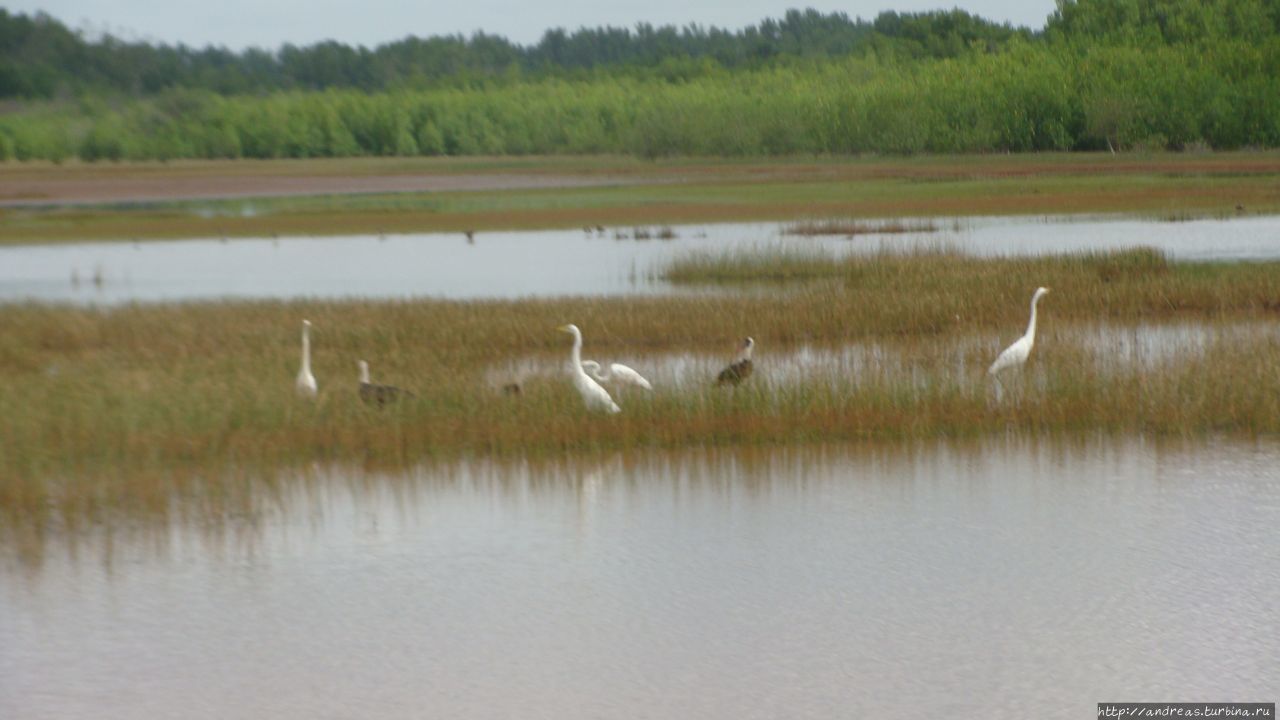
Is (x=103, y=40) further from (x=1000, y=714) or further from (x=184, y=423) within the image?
(x=1000, y=714)

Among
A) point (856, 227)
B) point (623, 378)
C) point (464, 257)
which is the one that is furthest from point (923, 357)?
point (856, 227)

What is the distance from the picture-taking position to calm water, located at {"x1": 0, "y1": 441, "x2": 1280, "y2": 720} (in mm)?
9133

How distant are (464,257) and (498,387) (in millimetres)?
23401

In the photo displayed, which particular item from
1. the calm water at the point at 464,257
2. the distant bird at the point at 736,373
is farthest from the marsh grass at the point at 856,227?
the distant bird at the point at 736,373

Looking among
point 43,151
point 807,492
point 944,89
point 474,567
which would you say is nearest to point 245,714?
point 474,567

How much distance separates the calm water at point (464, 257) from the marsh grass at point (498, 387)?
5.78 metres

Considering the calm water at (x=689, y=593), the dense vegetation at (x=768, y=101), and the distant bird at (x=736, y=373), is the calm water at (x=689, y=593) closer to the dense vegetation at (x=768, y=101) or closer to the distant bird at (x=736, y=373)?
the distant bird at (x=736, y=373)

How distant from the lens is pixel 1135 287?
25.1 metres

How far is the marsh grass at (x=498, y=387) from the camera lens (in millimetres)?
14359

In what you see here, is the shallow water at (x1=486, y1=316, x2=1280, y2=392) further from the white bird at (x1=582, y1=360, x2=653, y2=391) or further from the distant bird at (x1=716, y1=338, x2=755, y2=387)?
the white bird at (x1=582, y1=360, x2=653, y2=391)

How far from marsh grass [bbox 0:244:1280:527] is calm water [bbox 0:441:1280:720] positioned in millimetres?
694

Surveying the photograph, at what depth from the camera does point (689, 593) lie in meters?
11.0

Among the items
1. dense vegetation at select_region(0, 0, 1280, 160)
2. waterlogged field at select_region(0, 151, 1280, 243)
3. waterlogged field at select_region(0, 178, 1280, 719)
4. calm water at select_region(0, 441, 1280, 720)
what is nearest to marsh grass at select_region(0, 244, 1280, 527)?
waterlogged field at select_region(0, 178, 1280, 719)

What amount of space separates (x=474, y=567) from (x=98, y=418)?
5220mm
